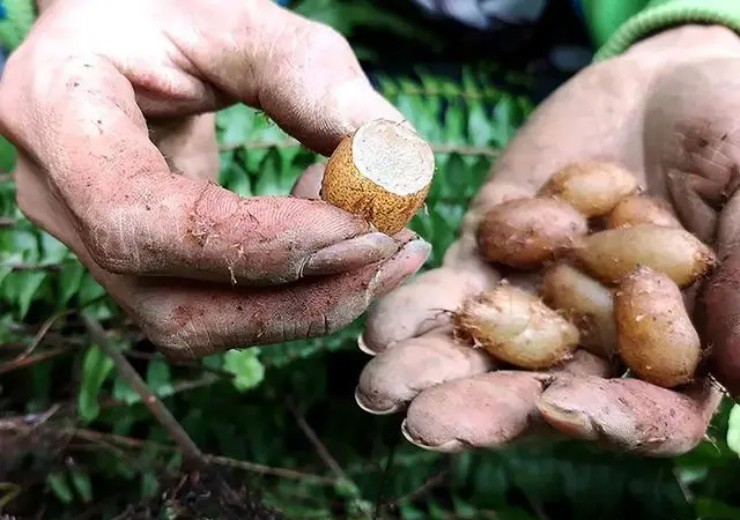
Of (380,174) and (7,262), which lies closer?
(380,174)

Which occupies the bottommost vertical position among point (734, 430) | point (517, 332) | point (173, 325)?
point (734, 430)

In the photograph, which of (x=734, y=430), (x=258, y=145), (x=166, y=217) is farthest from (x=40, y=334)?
(x=734, y=430)

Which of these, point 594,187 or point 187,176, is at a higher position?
point 187,176

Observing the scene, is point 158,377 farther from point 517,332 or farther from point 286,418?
point 517,332

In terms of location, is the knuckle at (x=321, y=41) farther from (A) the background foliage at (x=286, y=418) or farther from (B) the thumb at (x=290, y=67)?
(A) the background foliage at (x=286, y=418)

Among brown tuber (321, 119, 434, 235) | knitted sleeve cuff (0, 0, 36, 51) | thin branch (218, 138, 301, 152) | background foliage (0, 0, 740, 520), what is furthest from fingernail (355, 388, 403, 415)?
knitted sleeve cuff (0, 0, 36, 51)

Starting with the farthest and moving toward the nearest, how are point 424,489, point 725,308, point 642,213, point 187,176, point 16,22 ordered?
point 424,489 → point 16,22 → point 642,213 → point 725,308 → point 187,176
